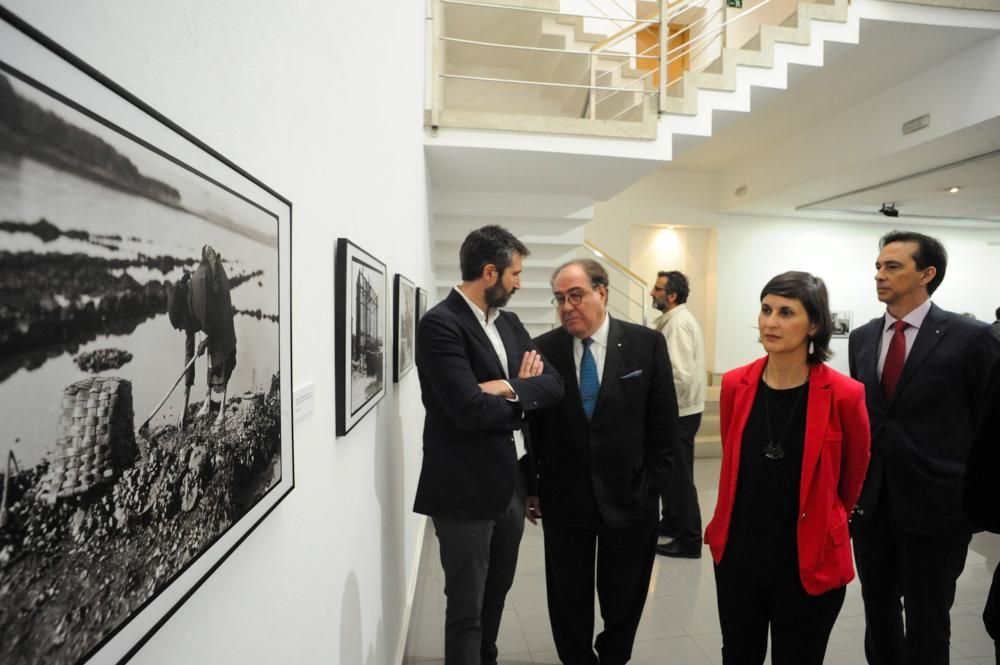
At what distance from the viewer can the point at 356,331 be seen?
1.32 meters

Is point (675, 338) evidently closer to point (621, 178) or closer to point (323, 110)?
point (621, 178)

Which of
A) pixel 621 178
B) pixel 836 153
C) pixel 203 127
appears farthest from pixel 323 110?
pixel 836 153

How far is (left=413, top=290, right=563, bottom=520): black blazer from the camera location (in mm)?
1604

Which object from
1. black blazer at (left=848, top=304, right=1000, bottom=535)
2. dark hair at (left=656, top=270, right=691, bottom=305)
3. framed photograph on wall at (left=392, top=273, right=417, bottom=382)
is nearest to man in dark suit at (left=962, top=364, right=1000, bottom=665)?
black blazer at (left=848, top=304, right=1000, bottom=535)

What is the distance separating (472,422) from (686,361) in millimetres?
2384

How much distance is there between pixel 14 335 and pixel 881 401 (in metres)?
2.50

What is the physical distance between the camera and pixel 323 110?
3.56 feet

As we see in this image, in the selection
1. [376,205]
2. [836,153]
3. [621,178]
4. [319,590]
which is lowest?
[319,590]

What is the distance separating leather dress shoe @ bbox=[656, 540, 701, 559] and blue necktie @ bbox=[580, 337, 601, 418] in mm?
1992

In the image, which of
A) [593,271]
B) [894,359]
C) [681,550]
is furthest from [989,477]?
[681,550]

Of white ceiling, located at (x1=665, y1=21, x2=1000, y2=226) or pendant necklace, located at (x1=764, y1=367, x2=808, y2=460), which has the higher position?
white ceiling, located at (x1=665, y1=21, x2=1000, y2=226)

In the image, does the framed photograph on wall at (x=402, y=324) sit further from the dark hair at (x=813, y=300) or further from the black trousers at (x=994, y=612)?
the black trousers at (x=994, y=612)

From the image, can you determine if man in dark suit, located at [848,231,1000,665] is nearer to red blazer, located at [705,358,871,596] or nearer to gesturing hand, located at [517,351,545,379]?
red blazer, located at [705,358,871,596]

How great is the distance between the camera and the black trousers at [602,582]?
199cm
